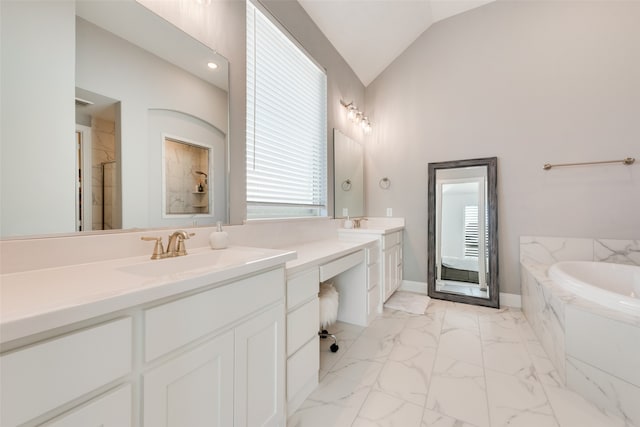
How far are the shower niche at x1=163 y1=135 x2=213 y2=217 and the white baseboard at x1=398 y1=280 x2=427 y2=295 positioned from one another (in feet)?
9.12

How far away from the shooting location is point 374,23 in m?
2.80

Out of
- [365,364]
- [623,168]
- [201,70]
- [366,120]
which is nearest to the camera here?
[201,70]

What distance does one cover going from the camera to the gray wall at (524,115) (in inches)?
94.2

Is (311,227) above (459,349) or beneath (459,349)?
above

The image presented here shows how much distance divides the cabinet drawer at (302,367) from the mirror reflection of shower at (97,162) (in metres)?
1.08

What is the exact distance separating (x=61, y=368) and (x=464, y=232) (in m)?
3.35

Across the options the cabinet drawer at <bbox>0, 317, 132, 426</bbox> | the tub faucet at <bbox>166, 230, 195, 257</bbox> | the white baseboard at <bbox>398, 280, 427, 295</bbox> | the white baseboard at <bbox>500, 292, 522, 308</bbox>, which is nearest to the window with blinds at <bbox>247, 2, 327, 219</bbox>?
the tub faucet at <bbox>166, 230, 195, 257</bbox>

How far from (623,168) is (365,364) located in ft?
9.80

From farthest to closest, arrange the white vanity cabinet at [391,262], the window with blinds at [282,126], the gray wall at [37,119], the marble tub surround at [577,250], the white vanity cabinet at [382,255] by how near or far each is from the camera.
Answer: the white vanity cabinet at [391,262] < the white vanity cabinet at [382,255] < the marble tub surround at [577,250] < the window with blinds at [282,126] < the gray wall at [37,119]

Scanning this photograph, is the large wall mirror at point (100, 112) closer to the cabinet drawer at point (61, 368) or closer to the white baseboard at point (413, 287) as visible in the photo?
the cabinet drawer at point (61, 368)

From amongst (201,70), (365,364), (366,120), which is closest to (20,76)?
(201,70)

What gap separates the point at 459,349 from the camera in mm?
2006

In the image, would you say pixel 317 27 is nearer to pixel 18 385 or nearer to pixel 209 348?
pixel 209 348

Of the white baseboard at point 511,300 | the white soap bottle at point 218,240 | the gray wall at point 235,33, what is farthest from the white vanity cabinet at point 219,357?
the white baseboard at point 511,300
